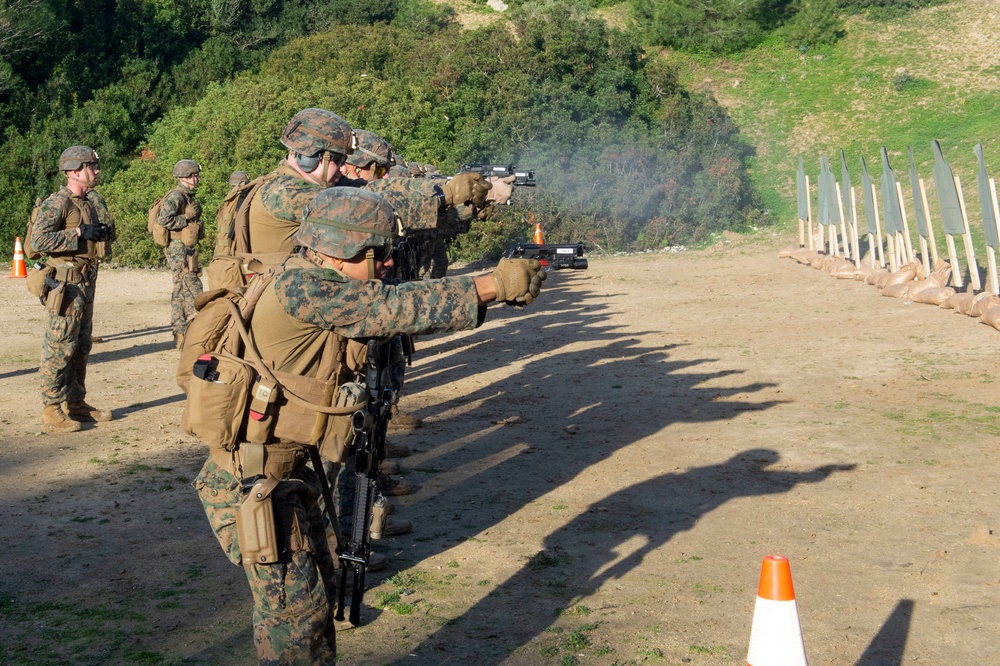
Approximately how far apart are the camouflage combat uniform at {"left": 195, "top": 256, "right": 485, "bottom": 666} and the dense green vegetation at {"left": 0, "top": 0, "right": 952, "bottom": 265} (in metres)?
18.7

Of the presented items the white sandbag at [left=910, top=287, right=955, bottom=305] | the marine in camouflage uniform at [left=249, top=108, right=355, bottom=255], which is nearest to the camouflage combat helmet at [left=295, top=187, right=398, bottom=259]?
the marine in camouflage uniform at [left=249, top=108, right=355, bottom=255]

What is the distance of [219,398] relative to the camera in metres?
3.67

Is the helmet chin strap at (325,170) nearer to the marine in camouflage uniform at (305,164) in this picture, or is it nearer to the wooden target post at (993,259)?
the marine in camouflage uniform at (305,164)

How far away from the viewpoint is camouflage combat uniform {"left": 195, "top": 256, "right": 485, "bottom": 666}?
11.9ft

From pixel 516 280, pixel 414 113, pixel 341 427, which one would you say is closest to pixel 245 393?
pixel 341 427

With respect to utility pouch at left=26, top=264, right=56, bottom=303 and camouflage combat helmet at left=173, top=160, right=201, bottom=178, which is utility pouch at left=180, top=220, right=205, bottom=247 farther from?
utility pouch at left=26, top=264, right=56, bottom=303

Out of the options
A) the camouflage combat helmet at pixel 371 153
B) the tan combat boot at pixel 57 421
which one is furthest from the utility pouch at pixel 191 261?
the camouflage combat helmet at pixel 371 153

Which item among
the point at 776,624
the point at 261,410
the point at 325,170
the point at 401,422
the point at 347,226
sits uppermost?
the point at 325,170

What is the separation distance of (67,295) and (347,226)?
19.0ft

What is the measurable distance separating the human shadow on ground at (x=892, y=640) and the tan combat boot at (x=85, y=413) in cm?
660

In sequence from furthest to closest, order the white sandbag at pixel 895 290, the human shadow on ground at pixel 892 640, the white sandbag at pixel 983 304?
the white sandbag at pixel 895 290
the white sandbag at pixel 983 304
the human shadow on ground at pixel 892 640

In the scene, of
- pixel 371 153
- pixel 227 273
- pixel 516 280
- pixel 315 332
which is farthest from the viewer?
pixel 371 153

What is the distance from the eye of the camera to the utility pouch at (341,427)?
385 cm

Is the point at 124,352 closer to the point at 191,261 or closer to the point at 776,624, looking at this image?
the point at 191,261
